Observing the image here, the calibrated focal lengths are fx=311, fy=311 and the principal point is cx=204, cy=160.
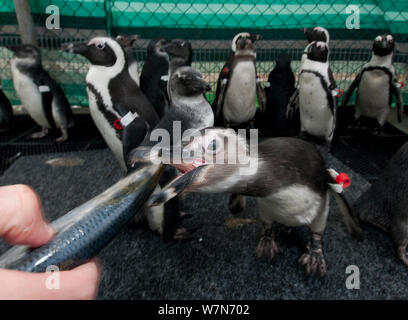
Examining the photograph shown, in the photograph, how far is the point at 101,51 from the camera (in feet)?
4.91

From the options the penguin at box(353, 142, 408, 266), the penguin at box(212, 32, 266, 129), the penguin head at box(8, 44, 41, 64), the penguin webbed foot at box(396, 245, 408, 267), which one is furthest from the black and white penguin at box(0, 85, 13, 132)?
the penguin webbed foot at box(396, 245, 408, 267)

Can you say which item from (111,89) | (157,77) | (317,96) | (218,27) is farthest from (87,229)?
(218,27)

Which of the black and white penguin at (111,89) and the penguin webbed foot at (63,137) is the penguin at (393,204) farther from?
the penguin webbed foot at (63,137)

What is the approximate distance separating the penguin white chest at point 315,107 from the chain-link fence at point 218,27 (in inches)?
27.7

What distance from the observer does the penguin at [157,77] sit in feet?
6.84

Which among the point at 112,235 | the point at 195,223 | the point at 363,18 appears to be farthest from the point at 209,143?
the point at 363,18

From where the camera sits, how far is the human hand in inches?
11.8

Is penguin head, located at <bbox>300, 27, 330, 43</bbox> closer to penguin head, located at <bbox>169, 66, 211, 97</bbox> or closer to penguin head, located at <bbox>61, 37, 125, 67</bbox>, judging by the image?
penguin head, located at <bbox>169, 66, 211, 97</bbox>

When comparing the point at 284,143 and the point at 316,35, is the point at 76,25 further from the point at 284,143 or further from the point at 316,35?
the point at 284,143

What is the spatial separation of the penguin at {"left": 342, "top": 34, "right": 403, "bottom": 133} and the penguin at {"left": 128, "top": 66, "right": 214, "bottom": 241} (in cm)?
171

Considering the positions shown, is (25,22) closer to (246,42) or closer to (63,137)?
(63,137)

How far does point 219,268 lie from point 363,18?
8.47ft

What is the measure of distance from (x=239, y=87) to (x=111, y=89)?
3.89 ft

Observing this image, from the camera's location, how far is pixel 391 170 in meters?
1.24
